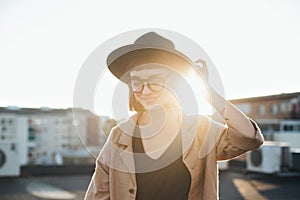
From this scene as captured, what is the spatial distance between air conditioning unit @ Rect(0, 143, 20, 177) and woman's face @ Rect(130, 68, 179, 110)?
8051 millimetres

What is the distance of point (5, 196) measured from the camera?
6457 millimetres

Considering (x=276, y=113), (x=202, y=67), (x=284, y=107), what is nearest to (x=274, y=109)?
(x=276, y=113)

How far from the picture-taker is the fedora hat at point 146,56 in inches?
47.9

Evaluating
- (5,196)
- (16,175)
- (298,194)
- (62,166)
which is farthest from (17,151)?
(298,194)

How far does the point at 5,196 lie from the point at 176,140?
607 centimetres

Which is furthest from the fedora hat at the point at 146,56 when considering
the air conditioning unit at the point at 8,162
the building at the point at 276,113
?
the building at the point at 276,113

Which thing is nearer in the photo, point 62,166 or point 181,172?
point 181,172

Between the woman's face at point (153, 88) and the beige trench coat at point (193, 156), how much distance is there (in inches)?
3.8

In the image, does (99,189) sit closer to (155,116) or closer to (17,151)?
(155,116)

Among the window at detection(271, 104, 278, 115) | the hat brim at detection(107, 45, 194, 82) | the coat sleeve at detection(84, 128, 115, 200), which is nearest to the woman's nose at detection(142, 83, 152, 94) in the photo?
the hat brim at detection(107, 45, 194, 82)

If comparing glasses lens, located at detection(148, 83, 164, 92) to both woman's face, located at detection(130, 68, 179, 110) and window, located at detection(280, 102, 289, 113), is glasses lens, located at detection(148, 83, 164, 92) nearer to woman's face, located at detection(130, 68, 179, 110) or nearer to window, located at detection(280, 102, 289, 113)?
woman's face, located at detection(130, 68, 179, 110)

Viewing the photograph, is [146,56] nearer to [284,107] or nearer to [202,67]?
[202,67]

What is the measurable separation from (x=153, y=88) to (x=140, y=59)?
0.44 ft

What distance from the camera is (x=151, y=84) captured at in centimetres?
122
